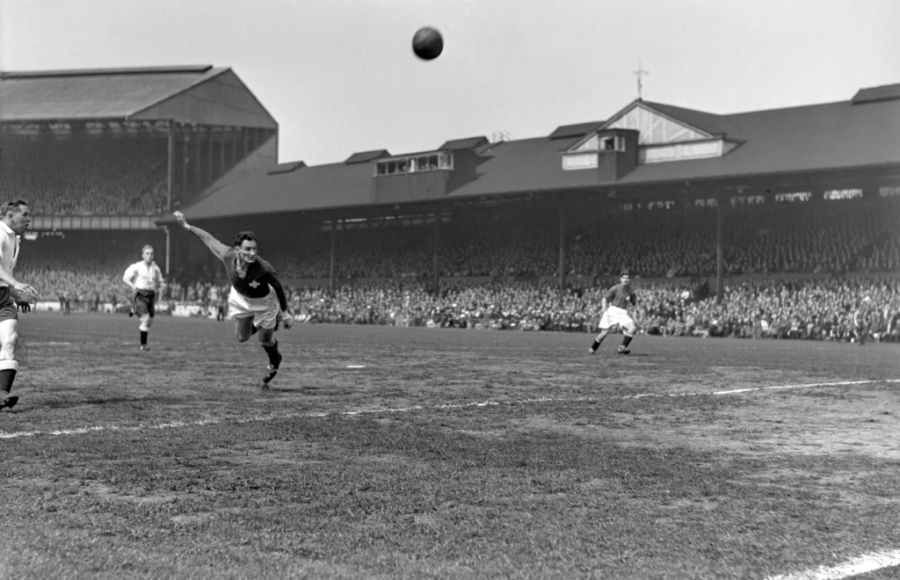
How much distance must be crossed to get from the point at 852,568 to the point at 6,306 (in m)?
8.07

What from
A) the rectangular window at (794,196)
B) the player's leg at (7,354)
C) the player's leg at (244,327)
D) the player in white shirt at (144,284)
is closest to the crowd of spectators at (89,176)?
the rectangular window at (794,196)

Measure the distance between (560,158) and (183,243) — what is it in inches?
1181

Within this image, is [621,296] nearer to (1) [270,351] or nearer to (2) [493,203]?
(1) [270,351]

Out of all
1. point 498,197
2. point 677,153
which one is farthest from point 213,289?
point 677,153

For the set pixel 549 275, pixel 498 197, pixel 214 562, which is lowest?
pixel 214 562

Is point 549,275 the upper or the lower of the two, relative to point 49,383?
upper

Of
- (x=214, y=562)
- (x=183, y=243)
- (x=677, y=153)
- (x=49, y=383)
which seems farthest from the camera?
(x=183, y=243)

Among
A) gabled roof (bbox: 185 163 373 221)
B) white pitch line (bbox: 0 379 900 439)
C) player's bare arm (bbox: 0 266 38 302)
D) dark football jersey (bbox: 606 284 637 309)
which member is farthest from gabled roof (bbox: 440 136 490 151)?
player's bare arm (bbox: 0 266 38 302)

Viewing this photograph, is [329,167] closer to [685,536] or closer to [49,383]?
[49,383]

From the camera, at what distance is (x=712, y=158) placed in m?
43.5

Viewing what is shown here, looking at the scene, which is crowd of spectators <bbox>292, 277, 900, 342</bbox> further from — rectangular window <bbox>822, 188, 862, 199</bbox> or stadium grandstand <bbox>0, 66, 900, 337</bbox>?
rectangular window <bbox>822, 188, 862, 199</bbox>

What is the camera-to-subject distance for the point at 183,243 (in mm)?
69875

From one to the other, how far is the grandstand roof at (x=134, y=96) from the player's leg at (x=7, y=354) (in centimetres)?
6270

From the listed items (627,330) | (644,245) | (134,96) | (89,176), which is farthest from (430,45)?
(89,176)
